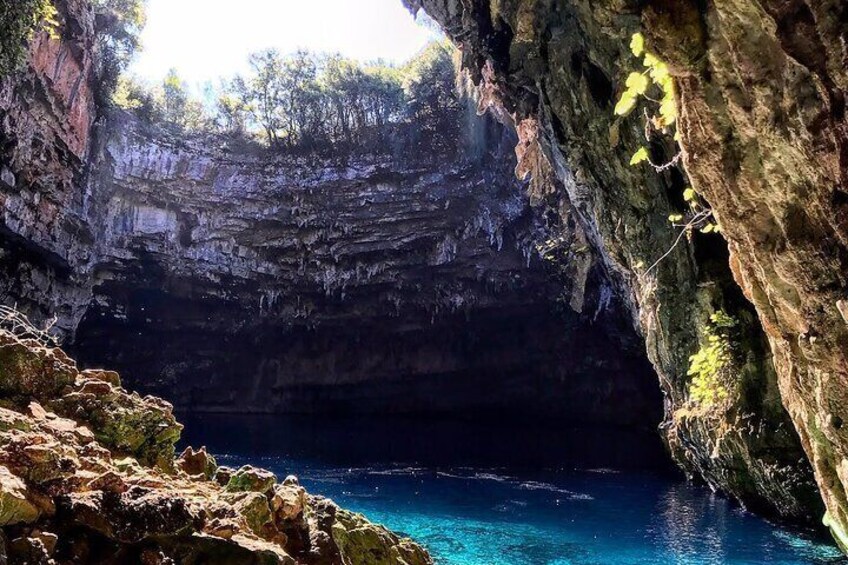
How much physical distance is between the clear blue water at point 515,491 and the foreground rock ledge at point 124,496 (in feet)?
13.9

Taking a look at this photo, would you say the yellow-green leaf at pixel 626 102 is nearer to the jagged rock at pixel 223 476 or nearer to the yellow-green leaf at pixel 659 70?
the yellow-green leaf at pixel 659 70

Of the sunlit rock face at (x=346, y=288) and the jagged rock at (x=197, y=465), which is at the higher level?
the sunlit rock face at (x=346, y=288)

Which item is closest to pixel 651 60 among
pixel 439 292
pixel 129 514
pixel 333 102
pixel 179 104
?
pixel 129 514

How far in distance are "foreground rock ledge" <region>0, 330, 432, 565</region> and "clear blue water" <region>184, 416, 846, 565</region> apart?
4.23 m

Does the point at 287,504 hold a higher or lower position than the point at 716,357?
lower

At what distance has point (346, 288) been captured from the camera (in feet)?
91.7

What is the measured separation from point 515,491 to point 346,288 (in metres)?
13.4

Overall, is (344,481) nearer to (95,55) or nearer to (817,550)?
(817,550)

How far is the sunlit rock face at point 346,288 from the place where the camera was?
2466 centimetres

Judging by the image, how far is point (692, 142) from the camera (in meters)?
3.92

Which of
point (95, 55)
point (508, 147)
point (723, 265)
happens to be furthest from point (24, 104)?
point (723, 265)

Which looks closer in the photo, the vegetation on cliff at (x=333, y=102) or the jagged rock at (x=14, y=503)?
the jagged rock at (x=14, y=503)

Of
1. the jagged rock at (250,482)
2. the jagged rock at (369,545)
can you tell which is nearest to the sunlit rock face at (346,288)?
the jagged rock at (369,545)

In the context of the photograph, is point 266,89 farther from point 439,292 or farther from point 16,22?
point 16,22
